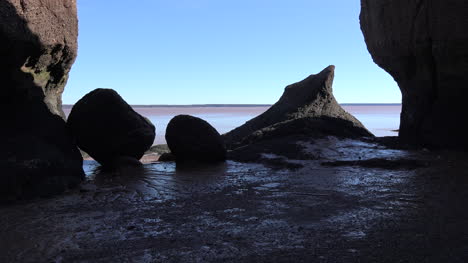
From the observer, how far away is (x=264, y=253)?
3.54m

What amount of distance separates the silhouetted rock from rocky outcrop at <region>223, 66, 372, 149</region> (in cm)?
240

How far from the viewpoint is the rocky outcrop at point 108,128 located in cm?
841

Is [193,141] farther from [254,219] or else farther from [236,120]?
[236,120]

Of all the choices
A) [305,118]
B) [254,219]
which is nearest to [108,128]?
[254,219]

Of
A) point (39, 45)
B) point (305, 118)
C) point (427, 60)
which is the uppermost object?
point (427, 60)

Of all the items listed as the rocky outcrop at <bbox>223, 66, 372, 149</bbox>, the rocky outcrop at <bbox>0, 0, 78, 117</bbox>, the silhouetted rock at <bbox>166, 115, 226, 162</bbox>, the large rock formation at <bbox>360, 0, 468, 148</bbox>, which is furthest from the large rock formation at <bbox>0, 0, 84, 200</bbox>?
the large rock formation at <bbox>360, 0, 468, 148</bbox>

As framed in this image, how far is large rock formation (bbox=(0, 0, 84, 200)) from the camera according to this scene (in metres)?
6.07

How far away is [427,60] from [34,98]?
26.2 ft

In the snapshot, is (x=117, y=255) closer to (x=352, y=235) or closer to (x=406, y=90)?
(x=352, y=235)

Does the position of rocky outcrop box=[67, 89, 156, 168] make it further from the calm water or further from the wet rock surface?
the calm water

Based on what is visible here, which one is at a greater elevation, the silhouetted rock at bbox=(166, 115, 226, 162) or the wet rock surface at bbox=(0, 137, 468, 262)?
the silhouetted rock at bbox=(166, 115, 226, 162)

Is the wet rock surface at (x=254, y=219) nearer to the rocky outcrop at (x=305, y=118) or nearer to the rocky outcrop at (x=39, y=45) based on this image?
the rocky outcrop at (x=39, y=45)

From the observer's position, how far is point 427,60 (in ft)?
31.4

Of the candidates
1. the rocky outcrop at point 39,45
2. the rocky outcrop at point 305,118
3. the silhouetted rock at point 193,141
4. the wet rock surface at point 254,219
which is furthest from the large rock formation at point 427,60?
the rocky outcrop at point 39,45
